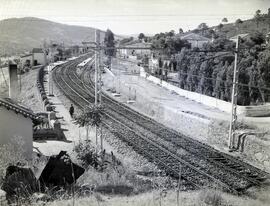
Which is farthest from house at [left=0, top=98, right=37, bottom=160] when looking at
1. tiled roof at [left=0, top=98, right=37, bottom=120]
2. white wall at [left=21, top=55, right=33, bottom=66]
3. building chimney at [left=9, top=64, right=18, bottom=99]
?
white wall at [left=21, top=55, right=33, bottom=66]

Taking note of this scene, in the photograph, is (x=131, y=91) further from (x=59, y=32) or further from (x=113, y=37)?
(x=59, y=32)

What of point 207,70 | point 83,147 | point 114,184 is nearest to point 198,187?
point 114,184

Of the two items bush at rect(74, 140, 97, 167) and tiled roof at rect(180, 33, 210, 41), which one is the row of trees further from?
bush at rect(74, 140, 97, 167)

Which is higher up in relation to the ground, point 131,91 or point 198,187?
point 131,91

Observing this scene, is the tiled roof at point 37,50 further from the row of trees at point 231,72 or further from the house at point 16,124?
the row of trees at point 231,72

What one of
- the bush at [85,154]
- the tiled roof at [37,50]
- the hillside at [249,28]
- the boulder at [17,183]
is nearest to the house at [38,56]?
the tiled roof at [37,50]

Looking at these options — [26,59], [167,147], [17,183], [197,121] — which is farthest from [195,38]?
[17,183]

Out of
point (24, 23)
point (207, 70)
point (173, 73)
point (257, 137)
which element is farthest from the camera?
point (173, 73)
